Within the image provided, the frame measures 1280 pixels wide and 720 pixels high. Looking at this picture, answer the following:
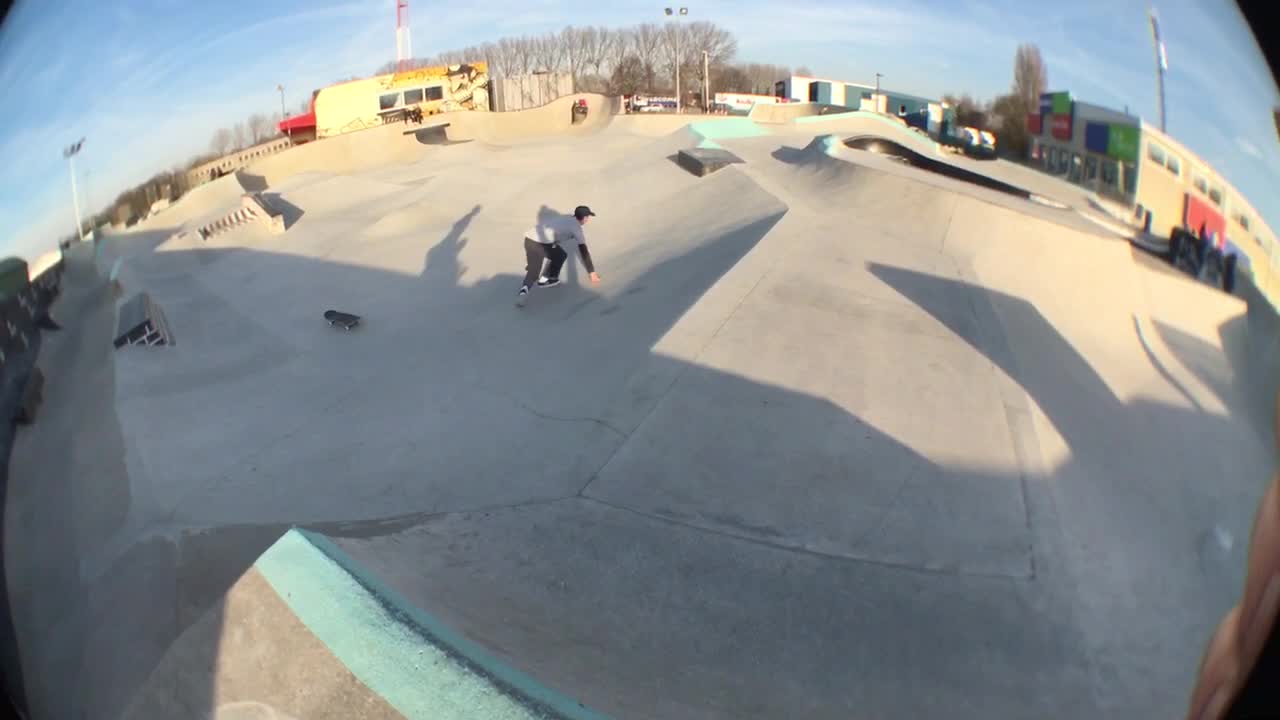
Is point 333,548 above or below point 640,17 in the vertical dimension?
below

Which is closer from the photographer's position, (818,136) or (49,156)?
(49,156)

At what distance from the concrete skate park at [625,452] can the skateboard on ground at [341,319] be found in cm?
7

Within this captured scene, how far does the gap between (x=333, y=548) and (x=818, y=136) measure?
160 centimetres

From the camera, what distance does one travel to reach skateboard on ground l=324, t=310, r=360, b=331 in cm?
191

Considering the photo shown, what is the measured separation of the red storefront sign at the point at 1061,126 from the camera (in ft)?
5.33

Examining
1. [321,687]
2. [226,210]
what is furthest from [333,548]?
[226,210]

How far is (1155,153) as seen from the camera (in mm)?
1569

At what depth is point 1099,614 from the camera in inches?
57.4

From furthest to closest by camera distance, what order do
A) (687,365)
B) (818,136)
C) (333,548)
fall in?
(687,365) < (818,136) < (333,548)

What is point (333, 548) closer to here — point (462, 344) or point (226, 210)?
point (462, 344)

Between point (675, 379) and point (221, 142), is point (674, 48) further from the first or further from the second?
point (221, 142)

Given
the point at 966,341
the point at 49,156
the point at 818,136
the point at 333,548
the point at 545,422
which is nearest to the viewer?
→ the point at 333,548

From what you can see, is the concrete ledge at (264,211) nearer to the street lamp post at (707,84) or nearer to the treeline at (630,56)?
the treeline at (630,56)

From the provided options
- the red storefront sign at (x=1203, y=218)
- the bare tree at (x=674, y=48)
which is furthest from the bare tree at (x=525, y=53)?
the red storefront sign at (x=1203, y=218)
